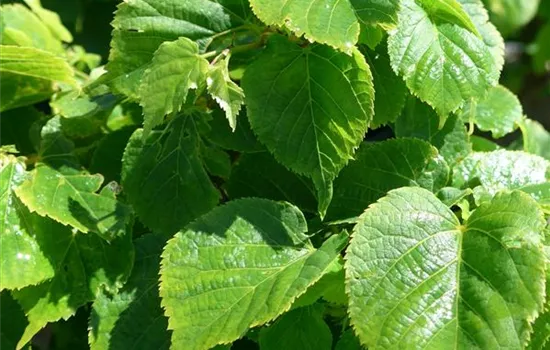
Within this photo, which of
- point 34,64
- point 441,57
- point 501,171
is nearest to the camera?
point 441,57

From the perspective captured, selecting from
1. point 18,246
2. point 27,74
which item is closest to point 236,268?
point 18,246

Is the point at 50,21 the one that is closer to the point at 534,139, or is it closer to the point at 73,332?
the point at 73,332

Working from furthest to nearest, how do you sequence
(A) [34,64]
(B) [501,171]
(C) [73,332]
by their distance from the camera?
1. (C) [73,332]
2. (A) [34,64]
3. (B) [501,171]

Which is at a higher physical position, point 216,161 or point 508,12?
point 216,161

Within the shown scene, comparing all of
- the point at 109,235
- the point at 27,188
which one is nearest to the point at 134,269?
the point at 109,235

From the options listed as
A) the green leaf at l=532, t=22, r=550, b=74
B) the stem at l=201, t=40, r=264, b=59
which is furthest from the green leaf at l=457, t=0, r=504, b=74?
the green leaf at l=532, t=22, r=550, b=74

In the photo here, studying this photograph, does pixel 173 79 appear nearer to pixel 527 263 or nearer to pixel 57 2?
pixel 527 263

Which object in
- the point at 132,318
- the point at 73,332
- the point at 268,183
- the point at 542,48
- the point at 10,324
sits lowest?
the point at 542,48
